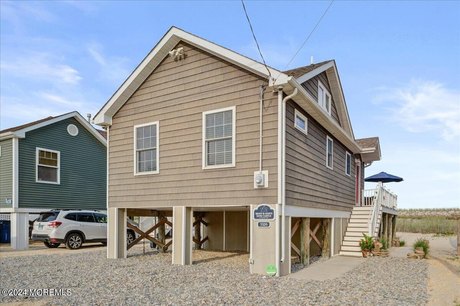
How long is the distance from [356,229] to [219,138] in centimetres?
842

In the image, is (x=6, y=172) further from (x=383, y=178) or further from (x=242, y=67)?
(x=383, y=178)

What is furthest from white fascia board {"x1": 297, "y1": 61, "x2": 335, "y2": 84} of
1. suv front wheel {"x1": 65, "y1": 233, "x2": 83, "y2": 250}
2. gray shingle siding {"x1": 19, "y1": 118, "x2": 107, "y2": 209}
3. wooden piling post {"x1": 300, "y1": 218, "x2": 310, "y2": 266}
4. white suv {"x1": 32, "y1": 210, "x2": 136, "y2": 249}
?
gray shingle siding {"x1": 19, "y1": 118, "x2": 107, "y2": 209}

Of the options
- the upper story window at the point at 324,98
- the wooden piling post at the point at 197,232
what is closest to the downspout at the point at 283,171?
the upper story window at the point at 324,98

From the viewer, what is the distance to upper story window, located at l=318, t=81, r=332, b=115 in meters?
14.0

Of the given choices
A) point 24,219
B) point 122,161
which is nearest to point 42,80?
point 122,161

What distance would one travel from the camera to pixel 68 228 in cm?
1670

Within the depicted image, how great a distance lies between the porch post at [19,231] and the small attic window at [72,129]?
4897 millimetres

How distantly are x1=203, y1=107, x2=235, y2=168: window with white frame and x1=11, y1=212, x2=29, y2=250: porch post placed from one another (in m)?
11.4

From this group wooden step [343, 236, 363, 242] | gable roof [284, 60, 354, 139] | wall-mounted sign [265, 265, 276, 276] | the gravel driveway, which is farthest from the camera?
wooden step [343, 236, 363, 242]

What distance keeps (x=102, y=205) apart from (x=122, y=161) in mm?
10616

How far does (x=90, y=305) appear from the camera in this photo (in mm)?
6914

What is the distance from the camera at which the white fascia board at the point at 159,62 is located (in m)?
10.4

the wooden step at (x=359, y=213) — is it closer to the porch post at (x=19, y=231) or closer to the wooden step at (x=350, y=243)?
the wooden step at (x=350, y=243)

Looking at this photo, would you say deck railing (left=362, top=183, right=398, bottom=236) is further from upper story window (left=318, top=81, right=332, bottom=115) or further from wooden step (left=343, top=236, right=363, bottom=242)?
upper story window (left=318, top=81, right=332, bottom=115)
